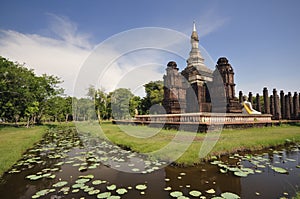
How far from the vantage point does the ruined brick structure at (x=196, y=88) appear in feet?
68.1

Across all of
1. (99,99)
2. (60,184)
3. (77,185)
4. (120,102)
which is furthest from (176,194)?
(120,102)

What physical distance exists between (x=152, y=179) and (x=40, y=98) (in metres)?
33.3

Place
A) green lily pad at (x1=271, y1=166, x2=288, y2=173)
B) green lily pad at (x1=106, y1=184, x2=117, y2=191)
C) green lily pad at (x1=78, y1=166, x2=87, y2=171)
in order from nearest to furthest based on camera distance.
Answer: green lily pad at (x1=106, y1=184, x2=117, y2=191) → green lily pad at (x1=271, y1=166, x2=288, y2=173) → green lily pad at (x1=78, y1=166, x2=87, y2=171)

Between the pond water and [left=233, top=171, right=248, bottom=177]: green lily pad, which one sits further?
[left=233, top=171, right=248, bottom=177]: green lily pad

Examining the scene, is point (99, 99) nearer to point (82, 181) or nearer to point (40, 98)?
point (40, 98)

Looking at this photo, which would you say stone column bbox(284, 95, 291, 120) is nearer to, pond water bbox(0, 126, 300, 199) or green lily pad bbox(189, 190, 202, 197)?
pond water bbox(0, 126, 300, 199)

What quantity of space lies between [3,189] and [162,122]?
14.1m

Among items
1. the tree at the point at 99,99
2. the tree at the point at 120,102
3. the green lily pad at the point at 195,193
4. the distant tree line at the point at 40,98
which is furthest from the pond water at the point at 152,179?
the tree at the point at 120,102

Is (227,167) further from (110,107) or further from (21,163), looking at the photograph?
(110,107)

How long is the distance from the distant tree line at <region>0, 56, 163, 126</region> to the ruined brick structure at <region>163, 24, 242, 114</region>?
9.11 meters

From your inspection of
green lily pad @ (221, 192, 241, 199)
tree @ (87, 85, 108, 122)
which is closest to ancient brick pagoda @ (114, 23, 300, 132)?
green lily pad @ (221, 192, 241, 199)

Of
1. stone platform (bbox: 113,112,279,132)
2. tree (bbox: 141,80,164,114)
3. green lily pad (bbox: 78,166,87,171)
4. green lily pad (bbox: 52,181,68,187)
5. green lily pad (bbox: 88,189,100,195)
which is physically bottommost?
green lily pad (bbox: 78,166,87,171)

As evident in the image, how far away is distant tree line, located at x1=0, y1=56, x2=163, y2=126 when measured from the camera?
2625cm

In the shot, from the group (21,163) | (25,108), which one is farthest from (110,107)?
(21,163)
